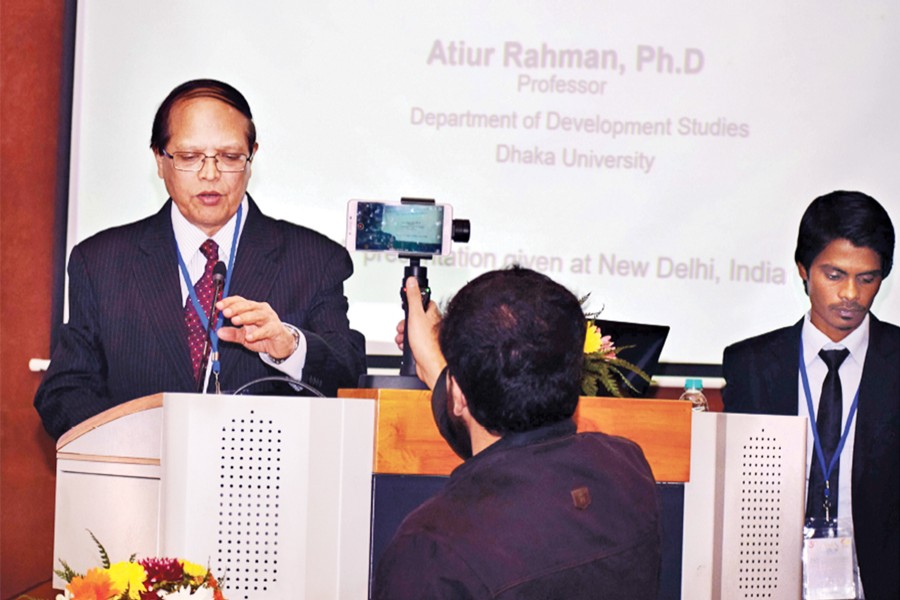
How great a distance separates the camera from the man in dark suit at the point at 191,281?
3.04 metres

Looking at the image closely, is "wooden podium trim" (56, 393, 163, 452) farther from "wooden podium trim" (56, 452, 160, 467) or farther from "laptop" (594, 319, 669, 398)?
"laptop" (594, 319, 669, 398)

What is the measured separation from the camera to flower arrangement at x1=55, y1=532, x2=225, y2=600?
1.69 m

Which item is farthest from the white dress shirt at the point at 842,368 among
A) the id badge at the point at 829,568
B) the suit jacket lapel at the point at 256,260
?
the suit jacket lapel at the point at 256,260

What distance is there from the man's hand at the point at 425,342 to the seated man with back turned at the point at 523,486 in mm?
354

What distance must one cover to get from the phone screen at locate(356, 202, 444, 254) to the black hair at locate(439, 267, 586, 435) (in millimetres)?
800

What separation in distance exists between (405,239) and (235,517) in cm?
67

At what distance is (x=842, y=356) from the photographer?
3672 millimetres

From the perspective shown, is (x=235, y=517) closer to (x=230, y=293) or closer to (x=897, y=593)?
(x=230, y=293)

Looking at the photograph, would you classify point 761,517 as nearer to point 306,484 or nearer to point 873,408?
point 306,484

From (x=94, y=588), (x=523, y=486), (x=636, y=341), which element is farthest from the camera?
(x=636, y=341)

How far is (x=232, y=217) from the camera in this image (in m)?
3.34

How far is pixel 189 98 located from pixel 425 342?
1.50 metres

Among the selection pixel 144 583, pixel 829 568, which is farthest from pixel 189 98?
pixel 829 568

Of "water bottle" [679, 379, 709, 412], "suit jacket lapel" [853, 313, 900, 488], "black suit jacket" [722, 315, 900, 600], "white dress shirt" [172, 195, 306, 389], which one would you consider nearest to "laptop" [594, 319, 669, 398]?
"water bottle" [679, 379, 709, 412]
